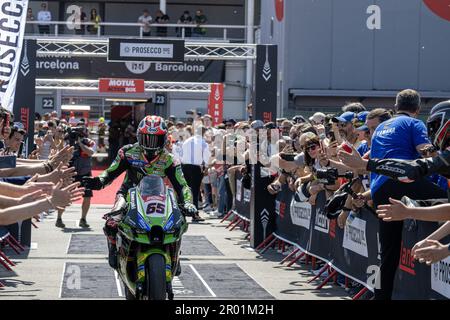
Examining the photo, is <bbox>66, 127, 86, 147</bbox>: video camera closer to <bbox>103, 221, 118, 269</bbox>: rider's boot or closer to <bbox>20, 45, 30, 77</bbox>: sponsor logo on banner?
<bbox>20, 45, 30, 77</bbox>: sponsor logo on banner

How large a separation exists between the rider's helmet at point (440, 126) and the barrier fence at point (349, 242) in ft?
6.28

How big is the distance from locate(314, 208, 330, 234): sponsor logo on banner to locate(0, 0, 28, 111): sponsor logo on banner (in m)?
4.69

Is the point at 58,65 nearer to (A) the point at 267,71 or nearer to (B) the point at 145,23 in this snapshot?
(B) the point at 145,23

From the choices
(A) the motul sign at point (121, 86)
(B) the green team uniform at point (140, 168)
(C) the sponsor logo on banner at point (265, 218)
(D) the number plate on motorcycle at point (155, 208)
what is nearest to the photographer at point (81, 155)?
(C) the sponsor logo on banner at point (265, 218)

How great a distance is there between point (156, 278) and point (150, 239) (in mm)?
375

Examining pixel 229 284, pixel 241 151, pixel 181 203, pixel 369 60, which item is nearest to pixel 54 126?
pixel 241 151

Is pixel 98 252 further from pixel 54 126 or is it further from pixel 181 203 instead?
pixel 54 126

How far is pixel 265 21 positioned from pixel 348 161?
1226 inches

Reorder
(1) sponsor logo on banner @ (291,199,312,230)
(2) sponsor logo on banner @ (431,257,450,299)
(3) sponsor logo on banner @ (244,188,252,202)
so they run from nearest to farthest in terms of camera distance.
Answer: (2) sponsor logo on banner @ (431,257,450,299), (1) sponsor logo on banner @ (291,199,312,230), (3) sponsor logo on banner @ (244,188,252,202)

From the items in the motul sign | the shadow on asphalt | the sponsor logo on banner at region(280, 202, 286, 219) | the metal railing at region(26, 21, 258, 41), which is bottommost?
the shadow on asphalt

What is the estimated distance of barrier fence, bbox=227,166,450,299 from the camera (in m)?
8.89

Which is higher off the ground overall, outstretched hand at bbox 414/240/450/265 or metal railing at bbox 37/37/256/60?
metal railing at bbox 37/37/256/60

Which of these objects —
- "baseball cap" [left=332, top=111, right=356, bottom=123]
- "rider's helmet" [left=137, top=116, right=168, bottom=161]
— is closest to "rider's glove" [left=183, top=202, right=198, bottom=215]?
"rider's helmet" [left=137, top=116, right=168, bottom=161]
